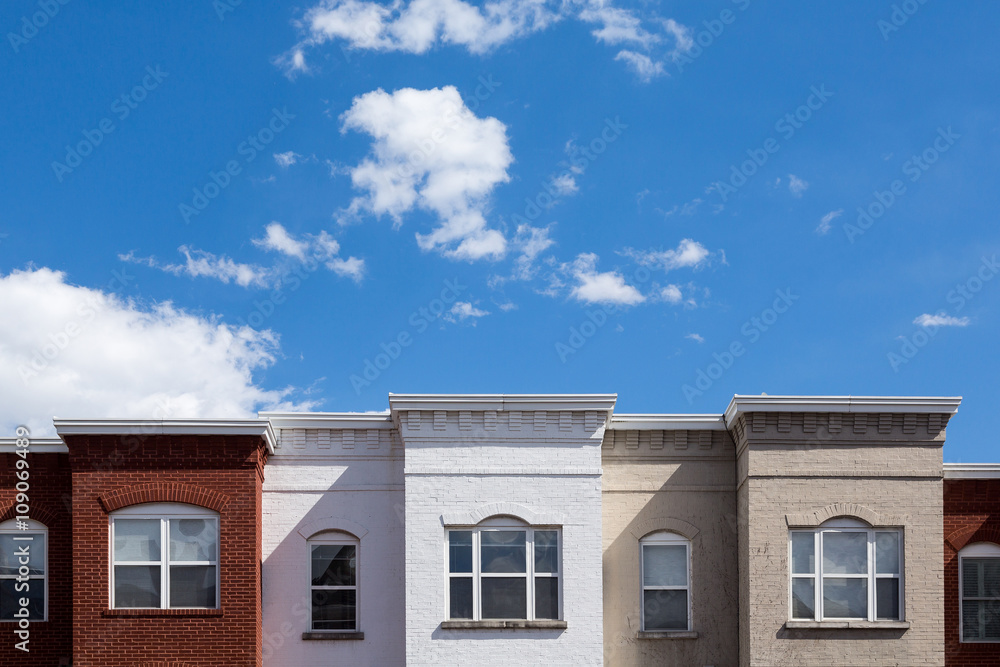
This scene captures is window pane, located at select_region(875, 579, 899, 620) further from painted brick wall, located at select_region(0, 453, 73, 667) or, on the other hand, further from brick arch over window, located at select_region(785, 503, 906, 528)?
painted brick wall, located at select_region(0, 453, 73, 667)

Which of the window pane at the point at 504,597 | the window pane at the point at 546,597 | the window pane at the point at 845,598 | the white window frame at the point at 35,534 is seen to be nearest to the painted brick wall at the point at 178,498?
the white window frame at the point at 35,534

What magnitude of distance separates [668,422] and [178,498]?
30.0 feet

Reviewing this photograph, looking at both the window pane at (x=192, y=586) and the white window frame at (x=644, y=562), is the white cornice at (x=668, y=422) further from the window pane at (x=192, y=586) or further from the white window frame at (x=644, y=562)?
the window pane at (x=192, y=586)

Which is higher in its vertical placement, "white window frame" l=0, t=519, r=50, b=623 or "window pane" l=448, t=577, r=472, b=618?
"white window frame" l=0, t=519, r=50, b=623

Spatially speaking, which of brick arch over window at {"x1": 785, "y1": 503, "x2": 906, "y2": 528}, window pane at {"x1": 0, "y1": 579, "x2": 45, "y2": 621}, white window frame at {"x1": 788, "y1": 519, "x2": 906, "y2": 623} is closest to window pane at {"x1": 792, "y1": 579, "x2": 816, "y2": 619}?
white window frame at {"x1": 788, "y1": 519, "x2": 906, "y2": 623}

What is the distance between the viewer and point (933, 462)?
19609 mm

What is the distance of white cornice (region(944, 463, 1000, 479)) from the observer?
20672 millimetres

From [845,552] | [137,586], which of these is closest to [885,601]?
[845,552]

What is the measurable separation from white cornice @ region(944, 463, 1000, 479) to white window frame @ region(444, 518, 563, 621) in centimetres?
769

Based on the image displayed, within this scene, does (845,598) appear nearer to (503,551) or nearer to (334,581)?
(503,551)

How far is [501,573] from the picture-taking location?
19406mm

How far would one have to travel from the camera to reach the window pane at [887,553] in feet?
63.9

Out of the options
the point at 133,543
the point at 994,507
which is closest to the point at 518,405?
the point at 133,543

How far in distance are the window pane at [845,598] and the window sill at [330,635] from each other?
8469 millimetres
